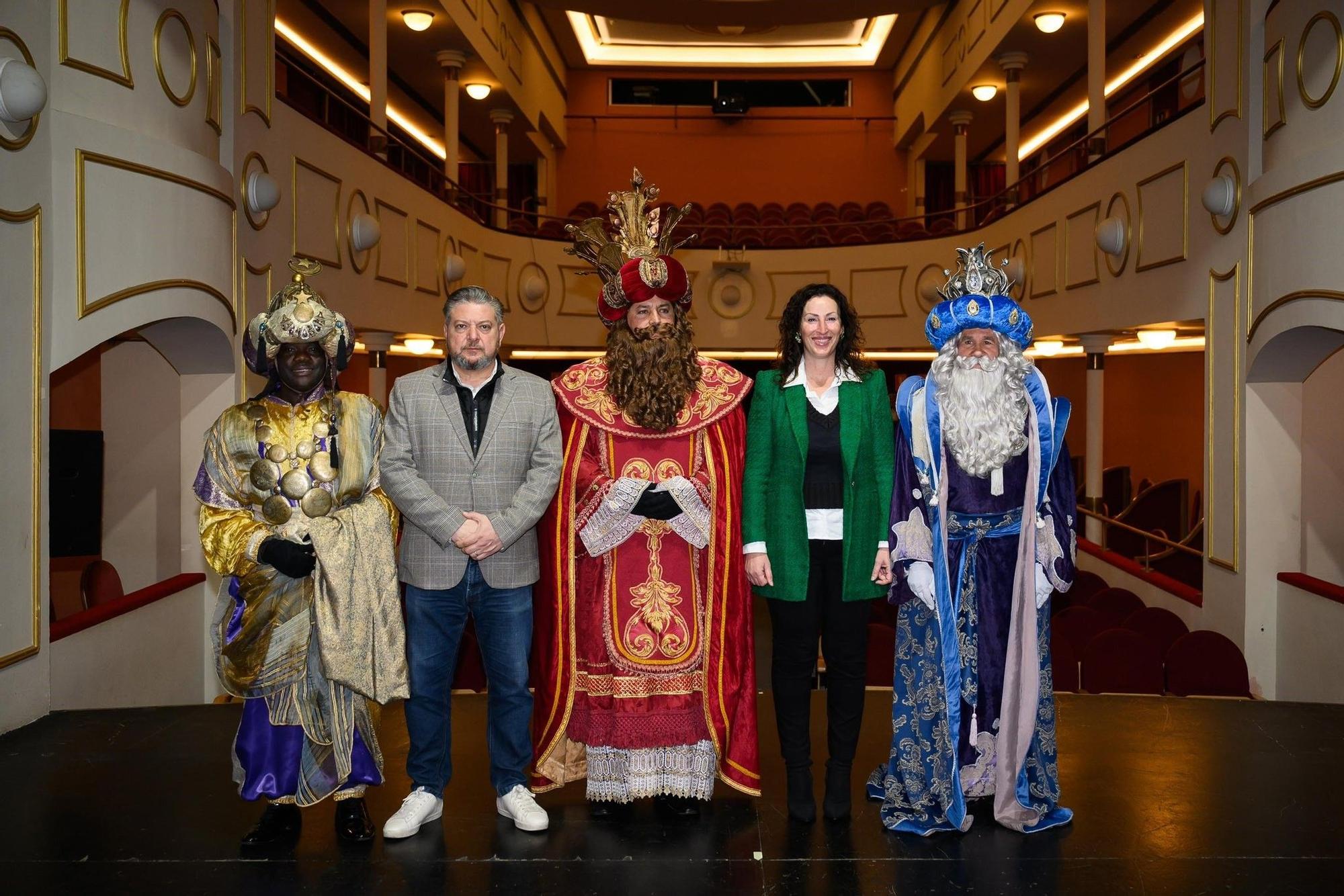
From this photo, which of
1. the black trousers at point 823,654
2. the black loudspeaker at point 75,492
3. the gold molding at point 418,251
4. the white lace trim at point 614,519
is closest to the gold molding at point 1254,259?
the black trousers at point 823,654

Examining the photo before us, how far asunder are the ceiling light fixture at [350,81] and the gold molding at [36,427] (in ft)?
17.3

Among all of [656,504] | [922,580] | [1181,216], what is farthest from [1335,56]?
[656,504]

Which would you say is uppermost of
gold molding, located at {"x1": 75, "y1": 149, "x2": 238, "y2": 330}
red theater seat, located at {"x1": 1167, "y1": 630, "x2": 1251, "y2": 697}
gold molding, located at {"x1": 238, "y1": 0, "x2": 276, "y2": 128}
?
gold molding, located at {"x1": 238, "y1": 0, "x2": 276, "y2": 128}

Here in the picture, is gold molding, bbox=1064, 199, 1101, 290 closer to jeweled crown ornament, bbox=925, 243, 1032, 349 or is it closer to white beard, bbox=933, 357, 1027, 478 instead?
jeweled crown ornament, bbox=925, 243, 1032, 349

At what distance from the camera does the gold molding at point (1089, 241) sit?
839cm

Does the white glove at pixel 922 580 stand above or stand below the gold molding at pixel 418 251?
below

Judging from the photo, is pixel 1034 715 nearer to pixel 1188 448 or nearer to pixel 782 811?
pixel 782 811

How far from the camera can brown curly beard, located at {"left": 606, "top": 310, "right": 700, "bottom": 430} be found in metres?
2.96

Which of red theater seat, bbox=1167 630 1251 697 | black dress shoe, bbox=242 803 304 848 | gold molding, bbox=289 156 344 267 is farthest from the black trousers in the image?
gold molding, bbox=289 156 344 267

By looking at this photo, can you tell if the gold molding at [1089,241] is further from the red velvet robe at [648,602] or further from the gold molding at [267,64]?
the red velvet robe at [648,602]

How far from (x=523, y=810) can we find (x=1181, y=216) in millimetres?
5986

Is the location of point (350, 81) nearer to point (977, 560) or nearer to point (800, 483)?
point (800, 483)

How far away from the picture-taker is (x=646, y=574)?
303 cm

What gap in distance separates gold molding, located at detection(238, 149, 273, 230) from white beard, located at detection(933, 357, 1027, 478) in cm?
434
